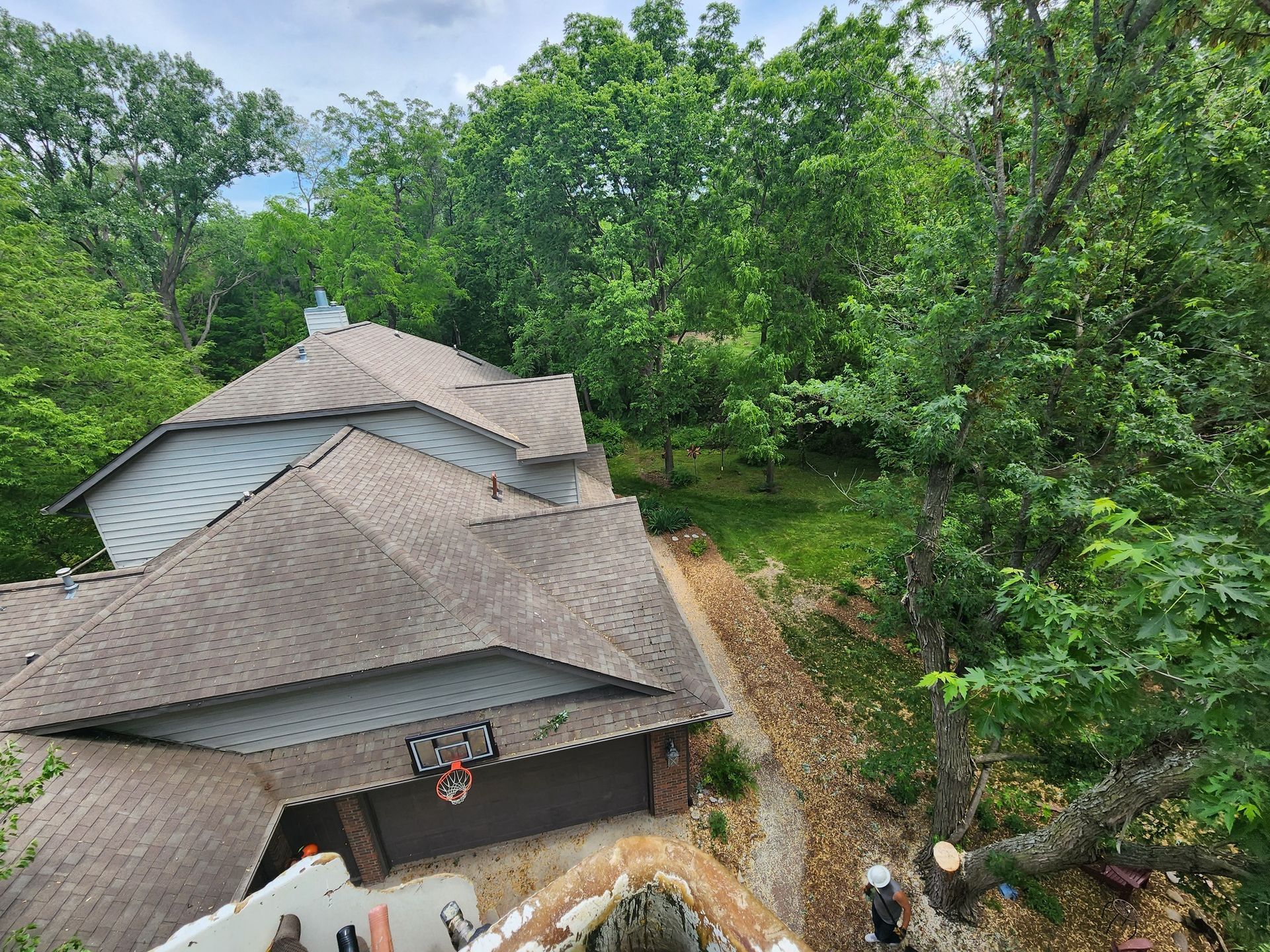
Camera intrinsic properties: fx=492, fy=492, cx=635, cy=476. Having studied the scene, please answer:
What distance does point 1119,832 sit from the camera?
5207 millimetres

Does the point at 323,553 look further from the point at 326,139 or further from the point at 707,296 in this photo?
the point at 326,139

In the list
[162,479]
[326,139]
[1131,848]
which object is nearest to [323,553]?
[162,479]

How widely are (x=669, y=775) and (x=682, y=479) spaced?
606 inches

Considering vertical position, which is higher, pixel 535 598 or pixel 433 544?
pixel 433 544

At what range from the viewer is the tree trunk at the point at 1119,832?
470 cm

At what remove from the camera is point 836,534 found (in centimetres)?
1786

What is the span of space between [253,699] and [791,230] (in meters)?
18.9

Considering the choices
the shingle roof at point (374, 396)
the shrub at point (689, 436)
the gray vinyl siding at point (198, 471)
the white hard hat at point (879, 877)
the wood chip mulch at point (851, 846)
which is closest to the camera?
the white hard hat at point (879, 877)

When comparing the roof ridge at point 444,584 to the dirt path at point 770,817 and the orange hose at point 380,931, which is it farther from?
the orange hose at point 380,931

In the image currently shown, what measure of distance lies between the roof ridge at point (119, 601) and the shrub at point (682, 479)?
15956 millimetres

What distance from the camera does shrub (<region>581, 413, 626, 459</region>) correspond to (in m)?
21.4

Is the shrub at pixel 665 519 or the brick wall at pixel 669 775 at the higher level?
the shrub at pixel 665 519

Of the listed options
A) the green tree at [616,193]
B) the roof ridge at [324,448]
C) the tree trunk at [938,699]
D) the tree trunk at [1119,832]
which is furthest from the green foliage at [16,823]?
the green tree at [616,193]

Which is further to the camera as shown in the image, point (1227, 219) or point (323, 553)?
point (323, 553)
